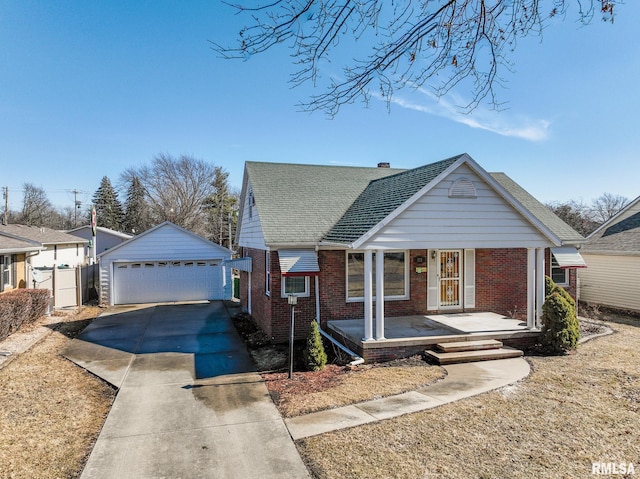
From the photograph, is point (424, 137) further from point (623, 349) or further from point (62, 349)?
point (62, 349)

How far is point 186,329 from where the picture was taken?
13.8 meters

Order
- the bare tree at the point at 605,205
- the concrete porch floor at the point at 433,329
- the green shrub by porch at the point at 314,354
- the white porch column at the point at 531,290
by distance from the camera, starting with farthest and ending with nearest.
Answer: the bare tree at the point at 605,205, the white porch column at the point at 531,290, the concrete porch floor at the point at 433,329, the green shrub by porch at the point at 314,354

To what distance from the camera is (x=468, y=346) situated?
31.2ft

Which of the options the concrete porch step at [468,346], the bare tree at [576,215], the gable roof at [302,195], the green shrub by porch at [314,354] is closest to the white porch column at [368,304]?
the green shrub by porch at [314,354]

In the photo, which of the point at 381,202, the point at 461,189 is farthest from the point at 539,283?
the point at 381,202

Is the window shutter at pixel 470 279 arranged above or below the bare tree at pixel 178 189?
below

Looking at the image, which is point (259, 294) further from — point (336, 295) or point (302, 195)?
point (302, 195)

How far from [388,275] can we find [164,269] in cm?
1262

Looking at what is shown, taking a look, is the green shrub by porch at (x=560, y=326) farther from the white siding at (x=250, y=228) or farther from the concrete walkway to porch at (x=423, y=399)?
the white siding at (x=250, y=228)

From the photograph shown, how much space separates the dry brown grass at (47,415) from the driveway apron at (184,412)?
0.87ft

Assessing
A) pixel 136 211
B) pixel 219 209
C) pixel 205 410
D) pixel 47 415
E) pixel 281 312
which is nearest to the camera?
pixel 47 415

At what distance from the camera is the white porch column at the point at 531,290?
10453mm

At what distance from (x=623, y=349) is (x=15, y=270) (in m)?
21.2

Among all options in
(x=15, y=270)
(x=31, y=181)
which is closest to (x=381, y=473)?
(x=15, y=270)
